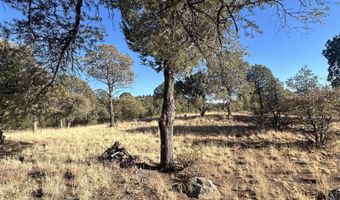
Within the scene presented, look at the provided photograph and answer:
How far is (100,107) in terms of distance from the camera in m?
45.6

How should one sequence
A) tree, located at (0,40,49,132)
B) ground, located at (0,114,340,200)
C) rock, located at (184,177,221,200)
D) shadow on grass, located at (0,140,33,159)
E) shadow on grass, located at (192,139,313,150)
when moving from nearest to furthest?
1. ground, located at (0,114,340,200)
2. rock, located at (184,177,221,200)
3. tree, located at (0,40,49,132)
4. shadow on grass, located at (0,140,33,159)
5. shadow on grass, located at (192,139,313,150)

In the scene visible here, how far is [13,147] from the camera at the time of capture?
11984mm

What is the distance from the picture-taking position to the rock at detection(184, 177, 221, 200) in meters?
6.02

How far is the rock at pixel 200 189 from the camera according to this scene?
6016 mm

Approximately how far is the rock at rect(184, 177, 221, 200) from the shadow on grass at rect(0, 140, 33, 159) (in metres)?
7.23

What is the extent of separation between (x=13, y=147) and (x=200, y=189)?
367 inches

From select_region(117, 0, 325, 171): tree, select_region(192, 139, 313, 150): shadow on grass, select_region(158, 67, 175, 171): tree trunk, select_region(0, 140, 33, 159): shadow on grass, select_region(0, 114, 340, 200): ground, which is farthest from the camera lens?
select_region(192, 139, 313, 150): shadow on grass

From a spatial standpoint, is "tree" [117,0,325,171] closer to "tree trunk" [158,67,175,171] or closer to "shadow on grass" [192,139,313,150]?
"tree trunk" [158,67,175,171]

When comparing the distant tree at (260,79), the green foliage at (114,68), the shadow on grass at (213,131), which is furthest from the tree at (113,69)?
the distant tree at (260,79)

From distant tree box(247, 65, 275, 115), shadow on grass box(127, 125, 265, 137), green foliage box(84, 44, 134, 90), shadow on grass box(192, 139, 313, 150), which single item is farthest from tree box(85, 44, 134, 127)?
distant tree box(247, 65, 275, 115)

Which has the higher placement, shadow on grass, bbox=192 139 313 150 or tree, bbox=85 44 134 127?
tree, bbox=85 44 134 127

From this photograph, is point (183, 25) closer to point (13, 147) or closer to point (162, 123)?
point (162, 123)

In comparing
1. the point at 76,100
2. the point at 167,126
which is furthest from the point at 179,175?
the point at 76,100

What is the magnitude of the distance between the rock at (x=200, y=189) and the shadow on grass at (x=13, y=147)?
7234 mm
